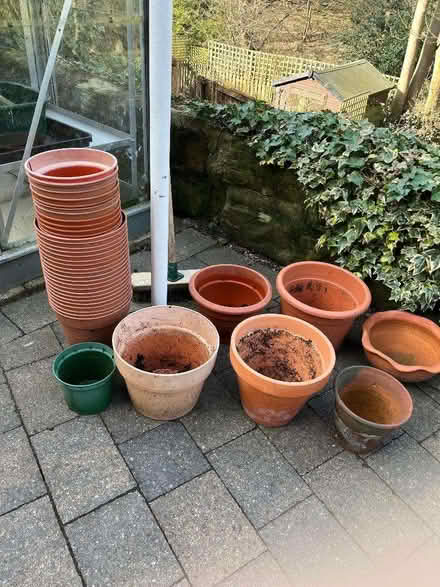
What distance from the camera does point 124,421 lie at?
6.92ft

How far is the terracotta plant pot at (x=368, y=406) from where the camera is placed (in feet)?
6.37

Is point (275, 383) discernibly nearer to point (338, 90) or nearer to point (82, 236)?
point (82, 236)

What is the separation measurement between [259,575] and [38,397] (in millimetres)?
1378

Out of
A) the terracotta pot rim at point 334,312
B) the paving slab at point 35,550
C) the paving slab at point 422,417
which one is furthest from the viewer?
the terracotta pot rim at point 334,312

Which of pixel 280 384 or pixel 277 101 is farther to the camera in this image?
pixel 277 101

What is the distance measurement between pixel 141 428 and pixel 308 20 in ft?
41.9

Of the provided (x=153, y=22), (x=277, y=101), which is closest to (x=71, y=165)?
(x=153, y=22)

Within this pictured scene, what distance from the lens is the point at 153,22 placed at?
1.78m

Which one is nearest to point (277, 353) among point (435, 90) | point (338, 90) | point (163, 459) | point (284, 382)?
point (284, 382)

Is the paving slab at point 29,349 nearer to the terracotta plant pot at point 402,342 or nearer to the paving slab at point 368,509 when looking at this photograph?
the paving slab at point 368,509

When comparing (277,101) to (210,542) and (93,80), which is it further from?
(210,542)

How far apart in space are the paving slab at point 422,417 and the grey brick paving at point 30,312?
225 centimetres

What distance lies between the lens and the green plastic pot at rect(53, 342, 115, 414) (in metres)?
2.02

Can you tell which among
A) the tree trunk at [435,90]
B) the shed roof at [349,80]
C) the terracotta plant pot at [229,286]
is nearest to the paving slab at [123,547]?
the terracotta plant pot at [229,286]
